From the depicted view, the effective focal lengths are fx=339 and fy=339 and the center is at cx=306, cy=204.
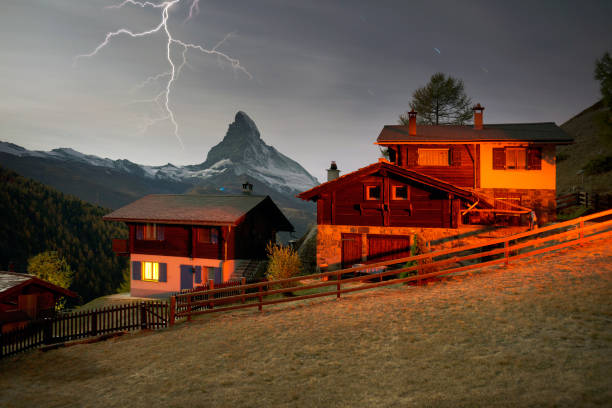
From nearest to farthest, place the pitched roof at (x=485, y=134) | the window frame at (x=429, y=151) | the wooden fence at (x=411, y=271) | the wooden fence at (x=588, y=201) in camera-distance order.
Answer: the wooden fence at (x=411, y=271) < the pitched roof at (x=485, y=134) < the window frame at (x=429, y=151) < the wooden fence at (x=588, y=201)

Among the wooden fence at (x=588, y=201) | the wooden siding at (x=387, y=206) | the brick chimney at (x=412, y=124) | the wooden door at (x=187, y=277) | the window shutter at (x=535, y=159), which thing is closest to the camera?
the wooden siding at (x=387, y=206)

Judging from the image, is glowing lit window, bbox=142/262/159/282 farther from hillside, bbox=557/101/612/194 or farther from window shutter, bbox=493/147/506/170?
hillside, bbox=557/101/612/194

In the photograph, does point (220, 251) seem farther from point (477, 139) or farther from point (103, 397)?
point (477, 139)

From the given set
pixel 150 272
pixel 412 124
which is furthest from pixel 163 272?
pixel 412 124

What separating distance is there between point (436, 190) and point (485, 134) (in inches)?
354

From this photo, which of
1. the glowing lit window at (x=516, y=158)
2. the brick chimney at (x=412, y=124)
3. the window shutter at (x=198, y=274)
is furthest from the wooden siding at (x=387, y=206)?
the window shutter at (x=198, y=274)

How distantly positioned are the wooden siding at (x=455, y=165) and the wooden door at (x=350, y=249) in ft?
26.7

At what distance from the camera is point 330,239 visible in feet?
67.4

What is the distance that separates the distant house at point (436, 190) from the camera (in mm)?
19344

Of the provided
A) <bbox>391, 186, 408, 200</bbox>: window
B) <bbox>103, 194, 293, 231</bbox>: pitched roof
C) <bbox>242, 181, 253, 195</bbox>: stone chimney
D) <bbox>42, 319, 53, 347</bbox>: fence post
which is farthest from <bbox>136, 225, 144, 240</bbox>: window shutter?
<bbox>391, 186, 408, 200</bbox>: window

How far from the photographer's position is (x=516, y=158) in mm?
23656

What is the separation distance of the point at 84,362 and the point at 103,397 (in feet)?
14.0

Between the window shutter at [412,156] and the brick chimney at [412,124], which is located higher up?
the brick chimney at [412,124]

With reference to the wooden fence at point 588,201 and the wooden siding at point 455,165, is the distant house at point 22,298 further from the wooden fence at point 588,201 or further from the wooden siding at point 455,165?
the wooden fence at point 588,201
